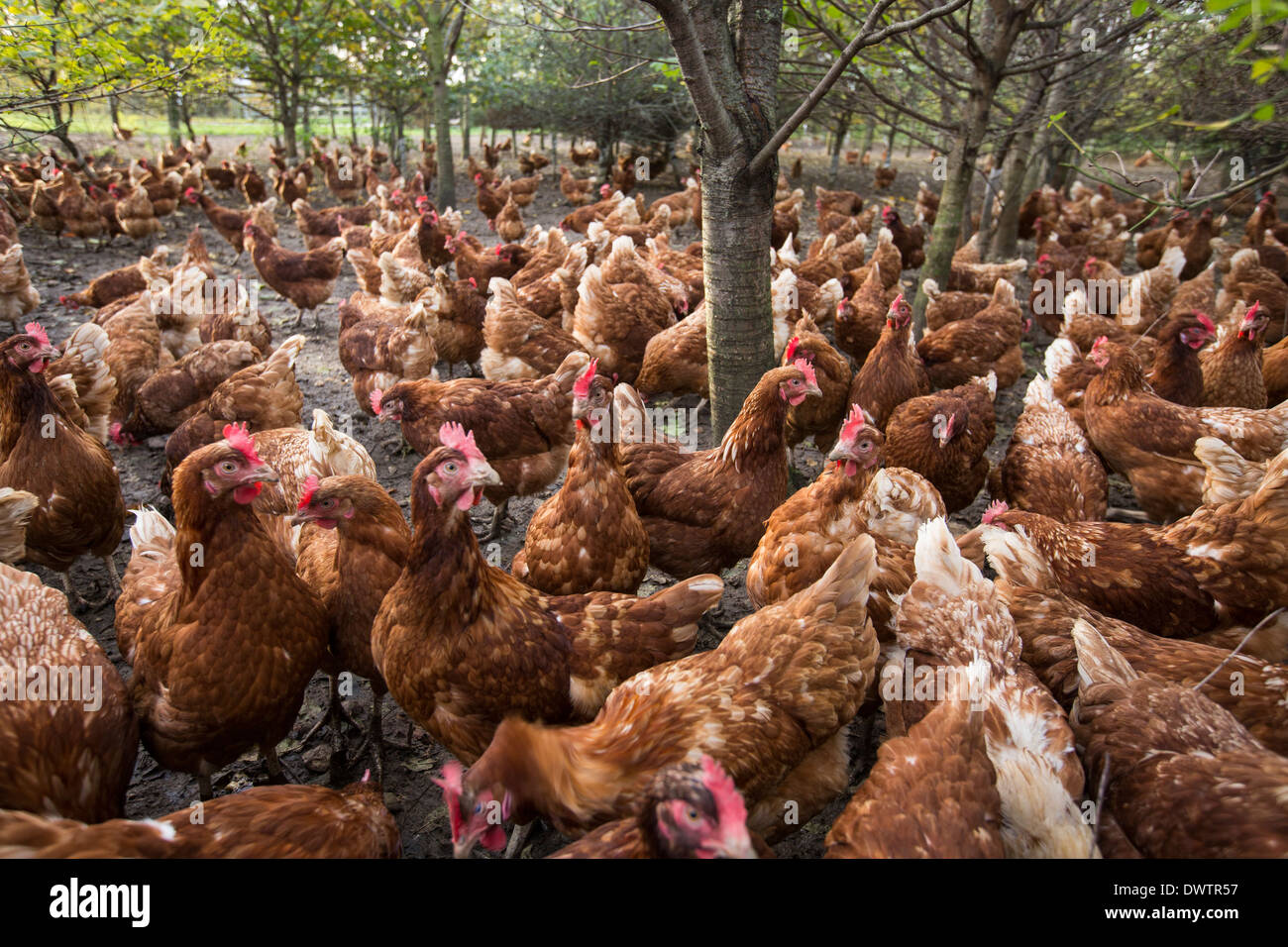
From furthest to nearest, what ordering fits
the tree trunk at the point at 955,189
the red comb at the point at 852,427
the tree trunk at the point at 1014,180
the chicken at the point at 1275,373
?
1. the tree trunk at the point at 1014,180
2. the tree trunk at the point at 955,189
3. the chicken at the point at 1275,373
4. the red comb at the point at 852,427

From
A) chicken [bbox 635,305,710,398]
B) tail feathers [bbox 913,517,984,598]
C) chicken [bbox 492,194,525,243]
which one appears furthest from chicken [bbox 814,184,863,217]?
tail feathers [bbox 913,517,984,598]

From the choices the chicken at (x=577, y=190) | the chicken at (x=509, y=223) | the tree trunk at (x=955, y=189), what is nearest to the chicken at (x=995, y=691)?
the tree trunk at (x=955, y=189)

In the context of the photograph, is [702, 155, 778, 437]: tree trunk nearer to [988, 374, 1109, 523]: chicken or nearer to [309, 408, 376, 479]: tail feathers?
[988, 374, 1109, 523]: chicken

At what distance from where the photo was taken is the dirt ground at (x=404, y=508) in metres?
3.10

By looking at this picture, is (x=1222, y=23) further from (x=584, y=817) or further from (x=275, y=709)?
(x=275, y=709)

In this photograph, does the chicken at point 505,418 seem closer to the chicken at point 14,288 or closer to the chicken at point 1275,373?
the chicken at point 1275,373

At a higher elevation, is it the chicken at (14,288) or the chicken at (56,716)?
the chicken at (14,288)

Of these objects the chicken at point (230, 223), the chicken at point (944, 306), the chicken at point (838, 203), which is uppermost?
the chicken at point (838, 203)

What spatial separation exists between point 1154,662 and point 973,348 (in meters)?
4.17

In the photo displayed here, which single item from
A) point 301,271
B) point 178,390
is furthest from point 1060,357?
point 301,271

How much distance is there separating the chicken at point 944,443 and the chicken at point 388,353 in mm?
4061

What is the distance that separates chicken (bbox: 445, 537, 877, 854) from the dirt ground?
0.81 m

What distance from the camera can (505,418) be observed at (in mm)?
4758
